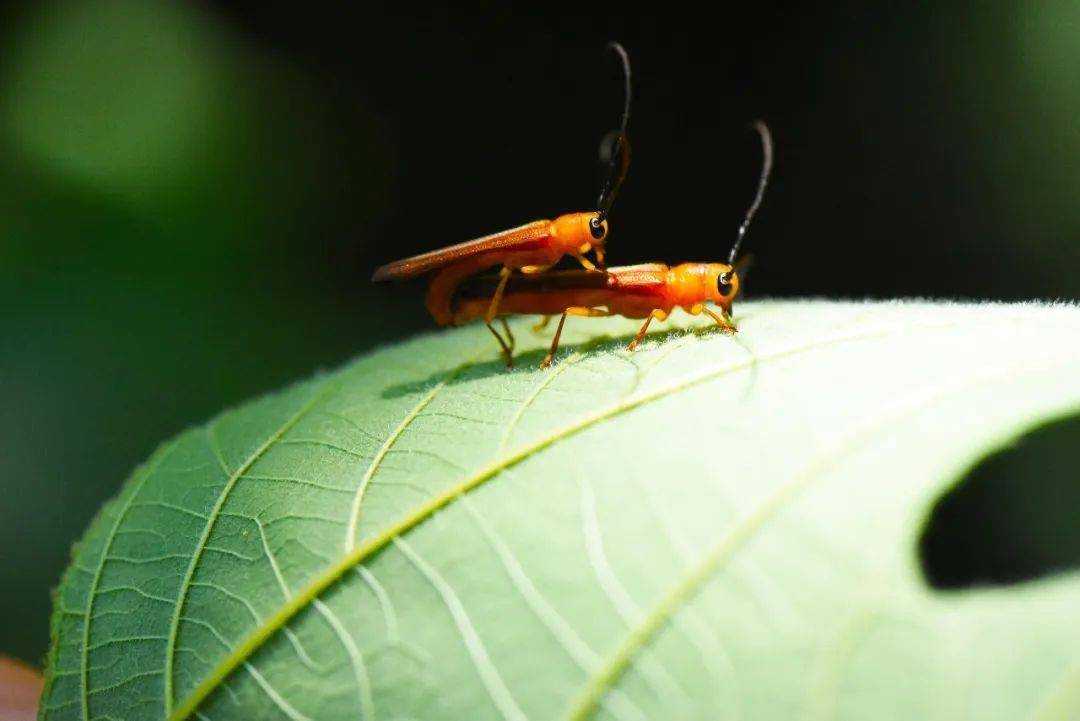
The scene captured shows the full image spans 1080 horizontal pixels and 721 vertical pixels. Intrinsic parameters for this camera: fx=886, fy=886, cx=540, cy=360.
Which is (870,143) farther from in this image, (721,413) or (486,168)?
(721,413)

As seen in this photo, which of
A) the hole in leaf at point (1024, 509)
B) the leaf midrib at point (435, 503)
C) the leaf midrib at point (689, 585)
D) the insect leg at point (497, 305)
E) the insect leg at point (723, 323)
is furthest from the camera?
the hole in leaf at point (1024, 509)

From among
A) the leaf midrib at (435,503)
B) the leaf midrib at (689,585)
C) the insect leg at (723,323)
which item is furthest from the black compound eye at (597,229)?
the leaf midrib at (689,585)

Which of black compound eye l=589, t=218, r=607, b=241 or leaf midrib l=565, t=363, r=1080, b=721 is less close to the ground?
black compound eye l=589, t=218, r=607, b=241

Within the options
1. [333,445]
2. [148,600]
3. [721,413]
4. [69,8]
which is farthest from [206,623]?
[69,8]

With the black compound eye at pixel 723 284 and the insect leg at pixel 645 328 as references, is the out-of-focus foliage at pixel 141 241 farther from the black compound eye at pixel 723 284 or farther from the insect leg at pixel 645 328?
the black compound eye at pixel 723 284

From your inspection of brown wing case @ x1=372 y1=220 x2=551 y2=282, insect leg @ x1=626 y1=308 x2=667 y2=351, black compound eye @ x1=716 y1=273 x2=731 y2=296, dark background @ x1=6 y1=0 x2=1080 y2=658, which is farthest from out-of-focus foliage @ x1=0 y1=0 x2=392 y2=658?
black compound eye @ x1=716 y1=273 x2=731 y2=296

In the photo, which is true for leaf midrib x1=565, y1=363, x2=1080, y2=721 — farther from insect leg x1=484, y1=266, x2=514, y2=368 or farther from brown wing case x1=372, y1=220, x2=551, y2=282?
brown wing case x1=372, y1=220, x2=551, y2=282

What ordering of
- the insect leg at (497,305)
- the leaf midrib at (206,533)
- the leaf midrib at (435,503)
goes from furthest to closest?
the insect leg at (497,305) → the leaf midrib at (206,533) → the leaf midrib at (435,503)

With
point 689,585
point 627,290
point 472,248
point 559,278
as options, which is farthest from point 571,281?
point 689,585

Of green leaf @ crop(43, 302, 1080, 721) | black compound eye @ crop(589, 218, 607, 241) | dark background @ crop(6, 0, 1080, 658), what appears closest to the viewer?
green leaf @ crop(43, 302, 1080, 721)
